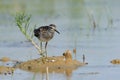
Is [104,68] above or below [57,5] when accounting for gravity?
below

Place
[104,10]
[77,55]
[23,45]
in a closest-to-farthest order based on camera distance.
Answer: [77,55], [23,45], [104,10]

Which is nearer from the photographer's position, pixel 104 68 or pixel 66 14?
pixel 104 68

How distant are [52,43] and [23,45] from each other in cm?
67

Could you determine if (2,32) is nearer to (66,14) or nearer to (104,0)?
(66,14)

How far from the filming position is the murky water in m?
10.8

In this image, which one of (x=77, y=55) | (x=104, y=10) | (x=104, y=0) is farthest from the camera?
(x=104, y=0)

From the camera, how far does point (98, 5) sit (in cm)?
2234

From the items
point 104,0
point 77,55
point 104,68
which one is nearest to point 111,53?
point 77,55

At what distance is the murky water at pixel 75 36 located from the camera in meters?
10.8

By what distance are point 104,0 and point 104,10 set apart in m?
4.19

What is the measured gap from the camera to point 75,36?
49.1ft

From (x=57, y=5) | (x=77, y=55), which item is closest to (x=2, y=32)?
(x=77, y=55)

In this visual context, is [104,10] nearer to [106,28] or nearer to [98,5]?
[98,5]

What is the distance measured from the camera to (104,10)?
66.1ft
